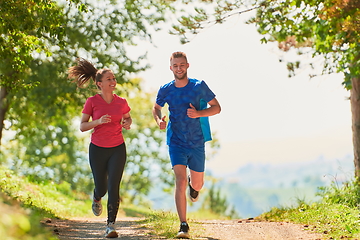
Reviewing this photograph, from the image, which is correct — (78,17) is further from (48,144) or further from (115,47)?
(48,144)

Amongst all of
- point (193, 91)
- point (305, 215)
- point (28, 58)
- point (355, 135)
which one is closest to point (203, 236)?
point (193, 91)

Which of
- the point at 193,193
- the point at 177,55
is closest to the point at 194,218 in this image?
the point at 193,193

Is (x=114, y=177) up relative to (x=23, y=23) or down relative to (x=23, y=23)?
down

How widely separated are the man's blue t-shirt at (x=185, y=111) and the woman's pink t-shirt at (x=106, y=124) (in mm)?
707

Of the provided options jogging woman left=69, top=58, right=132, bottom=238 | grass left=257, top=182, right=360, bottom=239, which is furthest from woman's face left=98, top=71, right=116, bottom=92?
grass left=257, top=182, right=360, bottom=239

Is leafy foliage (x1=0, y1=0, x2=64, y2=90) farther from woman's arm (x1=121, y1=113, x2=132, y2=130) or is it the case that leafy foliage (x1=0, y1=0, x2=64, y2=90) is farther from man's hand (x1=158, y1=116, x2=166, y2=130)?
man's hand (x1=158, y1=116, x2=166, y2=130)

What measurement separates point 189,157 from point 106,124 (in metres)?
1.33

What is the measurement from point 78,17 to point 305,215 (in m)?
11.0

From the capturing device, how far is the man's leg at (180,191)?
6949 millimetres

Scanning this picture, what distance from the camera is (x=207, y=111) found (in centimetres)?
702

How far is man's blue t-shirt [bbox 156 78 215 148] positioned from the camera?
7090 millimetres

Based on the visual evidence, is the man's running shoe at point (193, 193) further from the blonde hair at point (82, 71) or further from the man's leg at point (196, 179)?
the blonde hair at point (82, 71)

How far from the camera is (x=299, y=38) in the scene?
11289mm

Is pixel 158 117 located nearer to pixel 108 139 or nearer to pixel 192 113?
pixel 192 113
